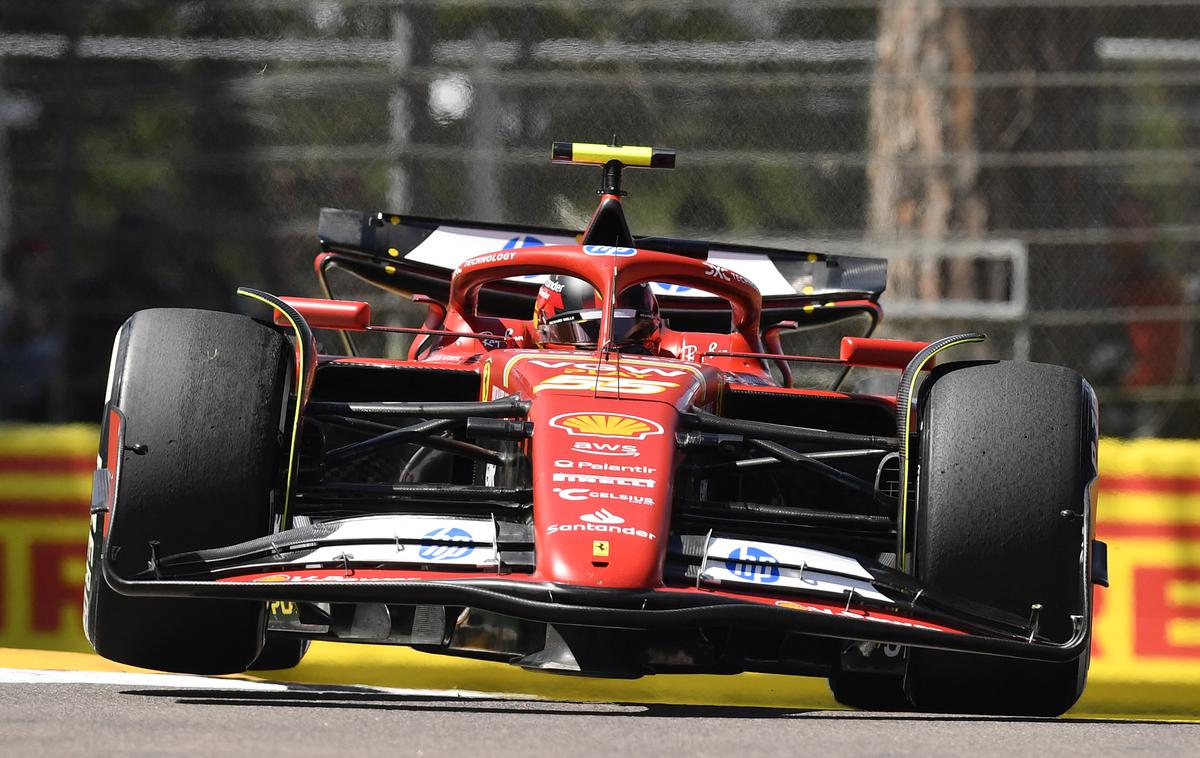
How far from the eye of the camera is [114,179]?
38.4 feet

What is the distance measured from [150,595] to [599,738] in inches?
47.5

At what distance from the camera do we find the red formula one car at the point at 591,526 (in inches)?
200

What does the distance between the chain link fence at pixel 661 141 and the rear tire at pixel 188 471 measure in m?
5.90

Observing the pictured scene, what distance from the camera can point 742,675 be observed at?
7266 mm

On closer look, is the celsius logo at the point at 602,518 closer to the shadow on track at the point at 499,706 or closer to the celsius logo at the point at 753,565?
the celsius logo at the point at 753,565

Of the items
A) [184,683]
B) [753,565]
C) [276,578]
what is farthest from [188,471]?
[753,565]

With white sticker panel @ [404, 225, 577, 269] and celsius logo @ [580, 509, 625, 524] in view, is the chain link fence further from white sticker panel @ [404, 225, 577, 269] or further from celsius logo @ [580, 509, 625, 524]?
celsius logo @ [580, 509, 625, 524]

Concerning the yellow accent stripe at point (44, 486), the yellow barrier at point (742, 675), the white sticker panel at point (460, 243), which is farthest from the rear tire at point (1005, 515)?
the yellow accent stripe at point (44, 486)

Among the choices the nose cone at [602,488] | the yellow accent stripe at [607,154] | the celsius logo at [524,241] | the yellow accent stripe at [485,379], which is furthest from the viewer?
the celsius logo at [524,241]

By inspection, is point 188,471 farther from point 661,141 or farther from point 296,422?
point 661,141

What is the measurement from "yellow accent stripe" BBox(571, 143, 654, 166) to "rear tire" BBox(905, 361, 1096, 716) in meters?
2.02

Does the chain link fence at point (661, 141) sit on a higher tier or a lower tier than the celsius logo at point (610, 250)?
higher

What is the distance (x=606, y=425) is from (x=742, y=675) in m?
2.01

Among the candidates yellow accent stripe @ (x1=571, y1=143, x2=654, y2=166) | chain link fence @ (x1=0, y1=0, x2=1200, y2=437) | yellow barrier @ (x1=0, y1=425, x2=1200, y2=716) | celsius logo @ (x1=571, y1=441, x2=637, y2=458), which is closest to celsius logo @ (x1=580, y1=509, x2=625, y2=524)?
celsius logo @ (x1=571, y1=441, x2=637, y2=458)
